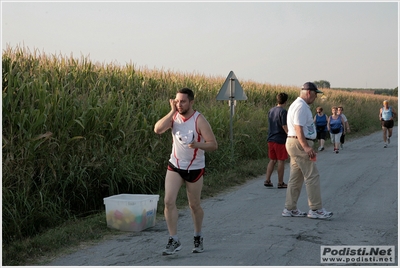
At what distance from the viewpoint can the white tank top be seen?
6.84 meters

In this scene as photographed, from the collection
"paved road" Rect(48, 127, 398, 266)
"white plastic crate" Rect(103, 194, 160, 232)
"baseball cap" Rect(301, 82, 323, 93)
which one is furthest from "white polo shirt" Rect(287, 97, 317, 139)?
"white plastic crate" Rect(103, 194, 160, 232)

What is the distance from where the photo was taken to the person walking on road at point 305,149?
9.10 meters

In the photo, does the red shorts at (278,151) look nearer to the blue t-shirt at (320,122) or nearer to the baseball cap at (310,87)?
the baseball cap at (310,87)

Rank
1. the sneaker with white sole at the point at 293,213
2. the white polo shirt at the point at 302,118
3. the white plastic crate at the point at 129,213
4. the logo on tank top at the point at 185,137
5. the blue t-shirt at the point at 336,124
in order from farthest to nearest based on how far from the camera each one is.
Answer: the blue t-shirt at the point at 336,124 < the sneaker with white sole at the point at 293,213 < the white polo shirt at the point at 302,118 < the white plastic crate at the point at 129,213 < the logo on tank top at the point at 185,137

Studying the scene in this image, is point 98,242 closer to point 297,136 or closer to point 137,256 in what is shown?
point 137,256

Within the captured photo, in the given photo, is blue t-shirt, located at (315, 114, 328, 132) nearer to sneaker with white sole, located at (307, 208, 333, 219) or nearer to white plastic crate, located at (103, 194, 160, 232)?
sneaker with white sole, located at (307, 208, 333, 219)

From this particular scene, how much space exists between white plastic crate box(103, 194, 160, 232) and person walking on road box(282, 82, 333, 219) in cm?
230

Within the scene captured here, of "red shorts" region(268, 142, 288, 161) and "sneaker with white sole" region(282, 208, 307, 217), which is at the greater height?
"red shorts" region(268, 142, 288, 161)

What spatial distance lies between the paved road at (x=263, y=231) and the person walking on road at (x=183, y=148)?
57 cm

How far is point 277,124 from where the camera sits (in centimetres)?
1255

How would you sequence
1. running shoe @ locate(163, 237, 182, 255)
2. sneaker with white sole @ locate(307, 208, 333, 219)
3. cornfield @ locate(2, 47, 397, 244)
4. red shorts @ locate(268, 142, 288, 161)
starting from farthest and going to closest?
red shorts @ locate(268, 142, 288, 161), sneaker with white sole @ locate(307, 208, 333, 219), cornfield @ locate(2, 47, 397, 244), running shoe @ locate(163, 237, 182, 255)

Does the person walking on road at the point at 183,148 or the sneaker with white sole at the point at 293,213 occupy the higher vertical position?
the person walking on road at the point at 183,148

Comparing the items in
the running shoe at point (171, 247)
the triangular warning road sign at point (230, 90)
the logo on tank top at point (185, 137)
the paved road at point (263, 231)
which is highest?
the triangular warning road sign at point (230, 90)

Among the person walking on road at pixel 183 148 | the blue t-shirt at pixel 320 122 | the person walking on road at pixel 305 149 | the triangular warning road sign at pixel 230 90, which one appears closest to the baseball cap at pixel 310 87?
the person walking on road at pixel 305 149
